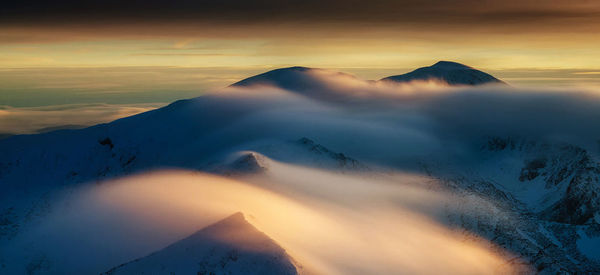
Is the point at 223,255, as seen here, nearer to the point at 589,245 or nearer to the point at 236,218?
the point at 236,218

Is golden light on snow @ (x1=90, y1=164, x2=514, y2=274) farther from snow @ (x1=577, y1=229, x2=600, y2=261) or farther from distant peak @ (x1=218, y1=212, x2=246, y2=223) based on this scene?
snow @ (x1=577, y1=229, x2=600, y2=261)

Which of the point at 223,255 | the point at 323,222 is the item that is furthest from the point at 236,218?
the point at 323,222

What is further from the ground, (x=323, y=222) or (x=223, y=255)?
(x=223, y=255)

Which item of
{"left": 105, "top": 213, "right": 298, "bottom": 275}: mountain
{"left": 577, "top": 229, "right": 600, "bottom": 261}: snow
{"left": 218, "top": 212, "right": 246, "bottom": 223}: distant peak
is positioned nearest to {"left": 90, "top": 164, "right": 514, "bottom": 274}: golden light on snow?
{"left": 218, "top": 212, "right": 246, "bottom": 223}: distant peak

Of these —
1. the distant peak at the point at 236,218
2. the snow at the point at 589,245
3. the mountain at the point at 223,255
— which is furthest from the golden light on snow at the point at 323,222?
the snow at the point at 589,245

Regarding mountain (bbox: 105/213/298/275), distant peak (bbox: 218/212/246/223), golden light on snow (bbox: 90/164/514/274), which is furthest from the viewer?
golden light on snow (bbox: 90/164/514/274)

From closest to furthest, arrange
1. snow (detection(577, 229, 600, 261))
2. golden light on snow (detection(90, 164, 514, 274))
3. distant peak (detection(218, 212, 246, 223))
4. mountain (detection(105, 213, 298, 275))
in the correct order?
1. mountain (detection(105, 213, 298, 275))
2. distant peak (detection(218, 212, 246, 223))
3. golden light on snow (detection(90, 164, 514, 274))
4. snow (detection(577, 229, 600, 261))

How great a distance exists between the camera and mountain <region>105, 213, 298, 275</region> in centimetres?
10038

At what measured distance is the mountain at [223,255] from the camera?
329ft

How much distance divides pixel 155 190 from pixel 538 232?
526 ft

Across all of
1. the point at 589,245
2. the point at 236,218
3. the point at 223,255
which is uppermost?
the point at 236,218

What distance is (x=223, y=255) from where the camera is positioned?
103 m

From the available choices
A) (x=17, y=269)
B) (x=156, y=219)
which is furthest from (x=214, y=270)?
(x=17, y=269)

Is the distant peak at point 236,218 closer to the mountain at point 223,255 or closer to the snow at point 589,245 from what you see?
the mountain at point 223,255
